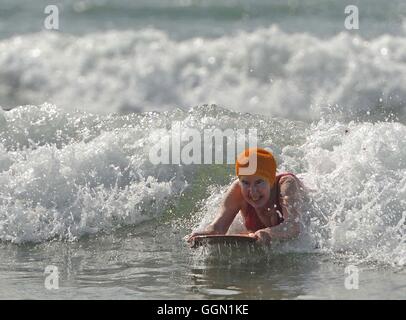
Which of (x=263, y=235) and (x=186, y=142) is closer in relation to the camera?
(x=263, y=235)

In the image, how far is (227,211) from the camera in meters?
7.47

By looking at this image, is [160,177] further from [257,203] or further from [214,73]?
[214,73]

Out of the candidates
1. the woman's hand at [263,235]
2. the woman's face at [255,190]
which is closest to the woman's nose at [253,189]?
the woman's face at [255,190]

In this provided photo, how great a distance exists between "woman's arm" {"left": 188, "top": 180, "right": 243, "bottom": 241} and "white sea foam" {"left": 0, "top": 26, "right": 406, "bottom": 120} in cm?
499

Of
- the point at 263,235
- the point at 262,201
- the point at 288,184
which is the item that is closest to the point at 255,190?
the point at 262,201

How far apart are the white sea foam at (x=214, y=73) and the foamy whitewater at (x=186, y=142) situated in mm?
30

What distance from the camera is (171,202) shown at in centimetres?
896

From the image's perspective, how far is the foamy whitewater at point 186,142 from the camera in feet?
22.9

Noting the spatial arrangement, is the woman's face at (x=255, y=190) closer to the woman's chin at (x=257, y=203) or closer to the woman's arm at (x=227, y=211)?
the woman's chin at (x=257, y=203)

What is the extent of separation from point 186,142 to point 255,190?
2.60m

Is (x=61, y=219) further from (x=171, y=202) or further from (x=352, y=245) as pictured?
(x=352, y=245)

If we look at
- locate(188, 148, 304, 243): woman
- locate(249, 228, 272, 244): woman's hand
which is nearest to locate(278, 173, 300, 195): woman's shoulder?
locate(188, 148, 304, 243): woman

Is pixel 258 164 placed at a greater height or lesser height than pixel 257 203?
greater
